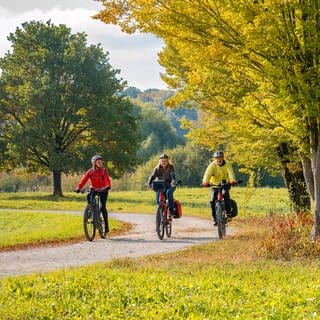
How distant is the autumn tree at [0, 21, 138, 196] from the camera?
3834cm

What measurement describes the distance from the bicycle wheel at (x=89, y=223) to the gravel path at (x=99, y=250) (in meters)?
0.22

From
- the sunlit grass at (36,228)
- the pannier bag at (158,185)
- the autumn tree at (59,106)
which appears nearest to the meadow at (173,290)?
the pannier bag at (158,185)

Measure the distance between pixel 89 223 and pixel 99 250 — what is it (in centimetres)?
179

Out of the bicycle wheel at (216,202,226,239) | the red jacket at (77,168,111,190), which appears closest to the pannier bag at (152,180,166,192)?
the red jacket at (77,168,111,190)

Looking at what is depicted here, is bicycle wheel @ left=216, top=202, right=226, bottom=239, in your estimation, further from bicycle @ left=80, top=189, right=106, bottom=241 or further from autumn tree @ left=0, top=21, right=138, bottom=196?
autumn tree @ left=0, top=21, right=138, bottom=196

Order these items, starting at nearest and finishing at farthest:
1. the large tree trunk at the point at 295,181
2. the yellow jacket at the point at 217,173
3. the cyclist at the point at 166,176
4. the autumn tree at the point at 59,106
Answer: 1. the yellow jacket at the point at 217,173
2. the cyclist at the point at 166,176
3. the large tree trunk at the point at 295,181
4. the autumn tree at the point at 59,106

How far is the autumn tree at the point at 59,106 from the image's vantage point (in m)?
38.3

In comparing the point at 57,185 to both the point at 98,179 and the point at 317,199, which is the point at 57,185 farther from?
the point at 317,199

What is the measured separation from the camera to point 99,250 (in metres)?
12.4

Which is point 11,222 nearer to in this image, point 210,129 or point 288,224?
point 210,129

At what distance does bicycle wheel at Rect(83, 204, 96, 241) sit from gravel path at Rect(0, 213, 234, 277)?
0.72 feet

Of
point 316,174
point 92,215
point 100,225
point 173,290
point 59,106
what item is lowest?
point 173,290

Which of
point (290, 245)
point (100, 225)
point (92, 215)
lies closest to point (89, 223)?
point (92, 215)

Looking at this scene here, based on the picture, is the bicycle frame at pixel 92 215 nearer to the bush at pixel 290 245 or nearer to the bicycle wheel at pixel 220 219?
the bicycle wheel at pixel 220 219
